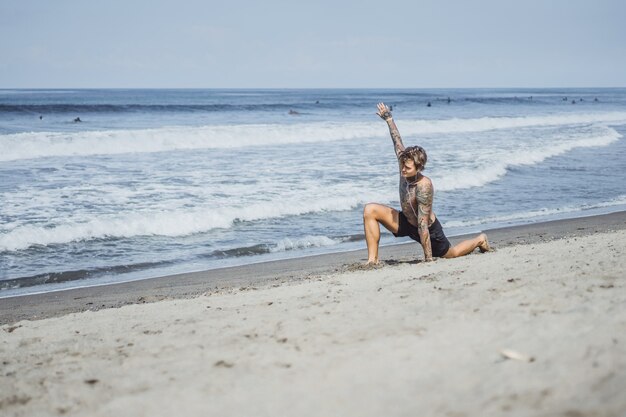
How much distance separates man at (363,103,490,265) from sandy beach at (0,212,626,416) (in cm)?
86

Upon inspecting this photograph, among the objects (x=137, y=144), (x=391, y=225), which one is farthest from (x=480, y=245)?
(x=137, y=144)

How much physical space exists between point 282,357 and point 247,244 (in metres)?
5.77

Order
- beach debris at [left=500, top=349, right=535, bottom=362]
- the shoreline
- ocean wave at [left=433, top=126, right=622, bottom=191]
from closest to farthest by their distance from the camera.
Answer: beach debris at [left=500, top=349, right=535, bottom=362] < the shoreline < ocean wave at [left=433, top=126, right=622, bottom=191]

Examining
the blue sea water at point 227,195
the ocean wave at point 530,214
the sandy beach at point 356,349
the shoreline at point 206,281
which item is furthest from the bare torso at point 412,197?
the ocean wave at point 530,214

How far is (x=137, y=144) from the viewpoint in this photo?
77.0ft

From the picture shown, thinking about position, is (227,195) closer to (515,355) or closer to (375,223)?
(375,223)

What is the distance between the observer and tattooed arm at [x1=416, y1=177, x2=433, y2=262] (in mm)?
6621

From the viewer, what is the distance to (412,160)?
255 inches

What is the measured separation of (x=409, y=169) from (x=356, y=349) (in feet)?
10.6

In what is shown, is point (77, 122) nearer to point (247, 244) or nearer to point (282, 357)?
point (247, 244)

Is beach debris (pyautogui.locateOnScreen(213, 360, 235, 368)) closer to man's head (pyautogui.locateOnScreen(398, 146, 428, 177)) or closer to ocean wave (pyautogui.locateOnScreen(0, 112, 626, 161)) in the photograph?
man's head (pyautogui.locateOnScreen(398, 146, 428, 177))

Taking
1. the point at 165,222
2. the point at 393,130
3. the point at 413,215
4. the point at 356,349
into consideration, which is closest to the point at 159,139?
the point at 165,222

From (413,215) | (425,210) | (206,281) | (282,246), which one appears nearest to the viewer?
(425,210)

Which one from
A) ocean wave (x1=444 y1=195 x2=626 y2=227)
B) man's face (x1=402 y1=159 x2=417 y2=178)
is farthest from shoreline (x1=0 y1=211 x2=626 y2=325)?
man's face (x1=402 y1=159 x2=417 y2=178)
